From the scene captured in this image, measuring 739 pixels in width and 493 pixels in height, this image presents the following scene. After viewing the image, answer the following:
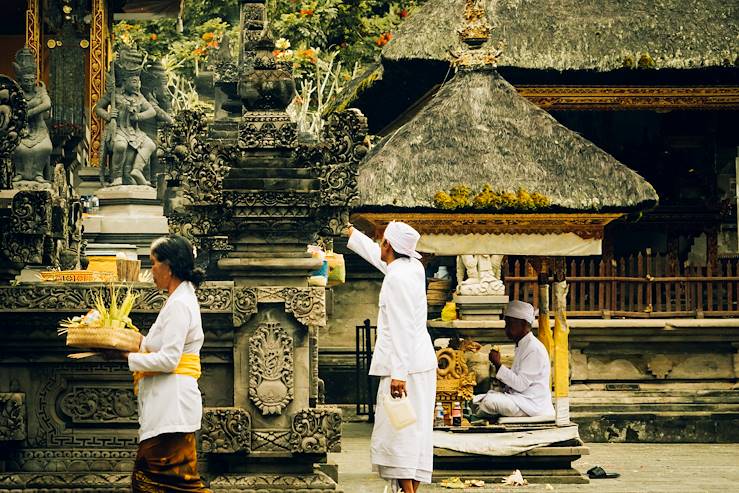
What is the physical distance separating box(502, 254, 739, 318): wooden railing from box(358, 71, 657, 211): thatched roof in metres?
4.31

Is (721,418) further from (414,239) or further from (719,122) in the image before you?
(414,239)

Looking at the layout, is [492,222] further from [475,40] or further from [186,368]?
[186,368]

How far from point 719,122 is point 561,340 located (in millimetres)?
7118

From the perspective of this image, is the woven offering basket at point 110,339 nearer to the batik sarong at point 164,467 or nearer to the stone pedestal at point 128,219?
the batik sarong at point 164,467

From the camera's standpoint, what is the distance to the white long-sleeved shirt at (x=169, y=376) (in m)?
9.05

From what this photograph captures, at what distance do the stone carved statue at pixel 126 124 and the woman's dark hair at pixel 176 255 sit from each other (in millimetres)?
13694

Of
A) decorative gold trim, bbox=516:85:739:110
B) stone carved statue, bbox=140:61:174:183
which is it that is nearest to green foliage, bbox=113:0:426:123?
stone carved statue, bbox=140:61:174:183

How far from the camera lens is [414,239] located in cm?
1100

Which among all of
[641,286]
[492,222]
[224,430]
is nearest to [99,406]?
[224,430]

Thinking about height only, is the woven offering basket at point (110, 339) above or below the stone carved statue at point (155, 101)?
below

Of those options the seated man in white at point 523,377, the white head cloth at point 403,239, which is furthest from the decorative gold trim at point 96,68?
the white head cloth at point 403,239

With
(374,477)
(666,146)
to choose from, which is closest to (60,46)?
(666,146)

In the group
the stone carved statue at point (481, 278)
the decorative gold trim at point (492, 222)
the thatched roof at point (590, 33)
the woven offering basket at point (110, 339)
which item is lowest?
the woven offering basket at point (110, 339)

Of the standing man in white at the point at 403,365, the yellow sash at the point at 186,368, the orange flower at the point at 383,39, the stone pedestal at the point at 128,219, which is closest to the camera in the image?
the yellow sash at the point at 186,368
